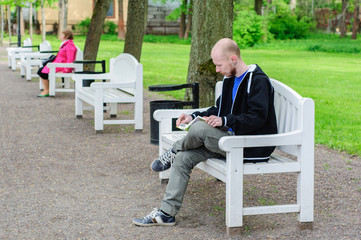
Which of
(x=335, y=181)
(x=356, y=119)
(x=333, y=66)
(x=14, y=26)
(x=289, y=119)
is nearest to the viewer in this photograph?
(x=289, y=119)

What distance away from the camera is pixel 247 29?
128 ft

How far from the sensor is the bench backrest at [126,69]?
9178 mm

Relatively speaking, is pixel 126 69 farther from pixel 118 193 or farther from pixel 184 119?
pixel 184 119

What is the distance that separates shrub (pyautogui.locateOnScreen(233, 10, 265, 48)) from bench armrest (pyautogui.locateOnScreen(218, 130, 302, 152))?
34.4 meters

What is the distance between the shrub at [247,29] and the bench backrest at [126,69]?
2883 centimetres

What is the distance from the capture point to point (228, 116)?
4.60 metres

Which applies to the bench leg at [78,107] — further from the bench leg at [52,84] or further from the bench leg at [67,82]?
the bench leg at [67,82]

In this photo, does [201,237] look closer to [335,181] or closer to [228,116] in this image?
[228,116]

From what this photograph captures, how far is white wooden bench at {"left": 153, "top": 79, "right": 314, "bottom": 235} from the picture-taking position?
14.5 ft

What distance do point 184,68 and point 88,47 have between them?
20.6 ft

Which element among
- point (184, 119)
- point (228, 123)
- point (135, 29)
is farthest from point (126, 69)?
point (228, 123)

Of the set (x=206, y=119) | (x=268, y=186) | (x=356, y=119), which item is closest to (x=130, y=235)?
(x=206, y=119)

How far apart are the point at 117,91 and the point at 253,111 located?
5.80m

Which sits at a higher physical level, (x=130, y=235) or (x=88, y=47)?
(x=88, y=47)
